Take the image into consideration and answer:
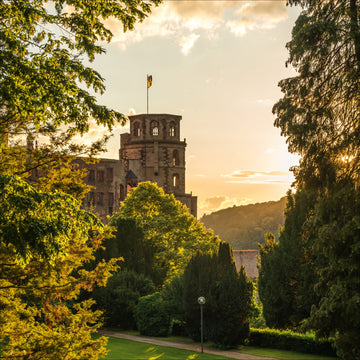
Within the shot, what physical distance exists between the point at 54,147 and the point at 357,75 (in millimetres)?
10415

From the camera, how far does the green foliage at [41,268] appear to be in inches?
271

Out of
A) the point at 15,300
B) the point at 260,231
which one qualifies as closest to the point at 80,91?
the point at 15,300

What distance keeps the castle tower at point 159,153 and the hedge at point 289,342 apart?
4529 cm

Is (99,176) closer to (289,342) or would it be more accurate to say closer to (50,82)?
(289,342)

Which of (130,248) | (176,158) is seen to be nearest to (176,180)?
(176,158)

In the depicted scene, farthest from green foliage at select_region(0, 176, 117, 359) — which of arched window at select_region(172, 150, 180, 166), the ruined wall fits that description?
arched window at select_region(172, 150, 180, 166)

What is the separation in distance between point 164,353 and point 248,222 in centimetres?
11083

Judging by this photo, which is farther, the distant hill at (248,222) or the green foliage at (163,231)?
the distant hill at (248,222)

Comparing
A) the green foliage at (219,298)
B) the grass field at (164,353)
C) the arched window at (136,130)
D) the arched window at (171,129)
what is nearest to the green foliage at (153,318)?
the green foliage at (219,298)

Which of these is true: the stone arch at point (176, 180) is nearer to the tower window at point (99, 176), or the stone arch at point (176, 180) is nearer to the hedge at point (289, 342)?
the tower window at point (99, 176)

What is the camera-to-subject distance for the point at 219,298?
94.8 feet

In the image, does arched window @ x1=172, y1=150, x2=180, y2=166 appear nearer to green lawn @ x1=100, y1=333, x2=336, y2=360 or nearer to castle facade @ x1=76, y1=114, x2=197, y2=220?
castle facade @ x1=76, y1=114, x2=197, y2=220

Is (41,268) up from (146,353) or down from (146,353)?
up

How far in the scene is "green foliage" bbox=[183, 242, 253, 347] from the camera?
93.7 ft
